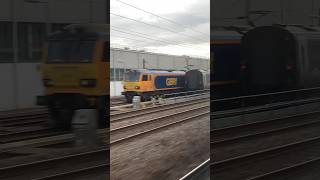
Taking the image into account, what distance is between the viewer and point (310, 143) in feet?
10.9

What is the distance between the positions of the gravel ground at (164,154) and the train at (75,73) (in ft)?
5.79

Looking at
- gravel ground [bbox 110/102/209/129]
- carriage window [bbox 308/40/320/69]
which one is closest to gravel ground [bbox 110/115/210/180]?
gravel ground [bbox 110/102/209/129]

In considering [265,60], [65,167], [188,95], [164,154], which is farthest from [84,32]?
[188,95]

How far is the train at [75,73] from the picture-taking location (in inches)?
64.2

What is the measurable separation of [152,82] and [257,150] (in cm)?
224

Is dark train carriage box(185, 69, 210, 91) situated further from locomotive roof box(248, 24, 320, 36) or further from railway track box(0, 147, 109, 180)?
railway track box(0, 147, 109, 180)

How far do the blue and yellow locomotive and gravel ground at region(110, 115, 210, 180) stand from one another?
50 centimetres

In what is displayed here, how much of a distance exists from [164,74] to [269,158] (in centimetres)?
149

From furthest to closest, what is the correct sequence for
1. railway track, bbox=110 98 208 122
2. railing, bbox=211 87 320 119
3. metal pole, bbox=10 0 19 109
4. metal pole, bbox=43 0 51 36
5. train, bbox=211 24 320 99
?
railway track, bbox=110 98 208 122 < railing, bbox=211 87 320 119 < train, bbox=211 24 320 99 < metal pole, bbox=43 0 51 36 < metal pole, bbox=10 0 19 109

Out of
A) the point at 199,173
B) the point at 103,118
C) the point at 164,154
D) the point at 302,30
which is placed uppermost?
the point at 302,30

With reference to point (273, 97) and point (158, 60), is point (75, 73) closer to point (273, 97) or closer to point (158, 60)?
point (273, 97)

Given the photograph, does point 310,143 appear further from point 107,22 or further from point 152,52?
point 107,22

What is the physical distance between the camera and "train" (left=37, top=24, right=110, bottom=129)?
5.35 ft

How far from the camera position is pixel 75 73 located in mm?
1724
